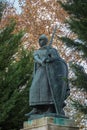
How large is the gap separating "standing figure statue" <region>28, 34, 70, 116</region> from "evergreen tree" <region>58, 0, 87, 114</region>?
1.15 m

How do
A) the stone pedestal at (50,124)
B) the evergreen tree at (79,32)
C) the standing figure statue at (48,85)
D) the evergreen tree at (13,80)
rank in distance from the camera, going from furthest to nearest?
the evergreen tree at (13,80)
the evergreen tree at (79,32)
the standing figure statue at (48,85)
the stone pedestal at (50,124)

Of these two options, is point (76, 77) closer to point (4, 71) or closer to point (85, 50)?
point (85, 50)

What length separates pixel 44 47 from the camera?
8938 millimetres

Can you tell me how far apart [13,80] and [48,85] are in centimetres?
541

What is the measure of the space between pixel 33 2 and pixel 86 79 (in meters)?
10.8

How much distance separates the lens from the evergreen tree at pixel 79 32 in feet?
32.2

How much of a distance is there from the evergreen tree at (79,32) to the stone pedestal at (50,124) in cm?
157

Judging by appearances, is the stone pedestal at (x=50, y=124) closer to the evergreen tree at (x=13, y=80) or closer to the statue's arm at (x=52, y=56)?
the statue's arm at (x=52, y=56)

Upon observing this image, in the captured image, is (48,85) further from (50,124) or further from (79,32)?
(79,32)

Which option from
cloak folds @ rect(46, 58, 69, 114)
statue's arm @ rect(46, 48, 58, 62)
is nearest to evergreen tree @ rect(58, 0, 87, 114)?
cloak folds @ rect(46, 58, 69, 114)

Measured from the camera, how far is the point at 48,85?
8555 millimetres

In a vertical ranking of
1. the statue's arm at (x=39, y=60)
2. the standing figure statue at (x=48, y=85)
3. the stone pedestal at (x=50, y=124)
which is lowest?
the stone pedestal at (x=50, y=124)

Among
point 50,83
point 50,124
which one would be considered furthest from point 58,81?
point 50,124

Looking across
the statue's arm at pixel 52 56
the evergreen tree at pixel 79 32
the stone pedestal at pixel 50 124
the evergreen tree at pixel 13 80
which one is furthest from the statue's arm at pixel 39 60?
the evergreen tree at pixel 13 80
